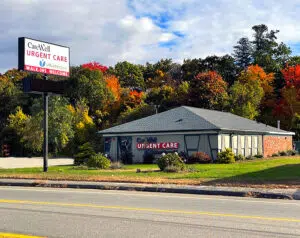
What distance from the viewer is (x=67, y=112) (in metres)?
54.9

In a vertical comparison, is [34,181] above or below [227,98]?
below

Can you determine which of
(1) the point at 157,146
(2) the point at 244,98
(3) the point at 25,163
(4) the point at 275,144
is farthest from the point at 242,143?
(3) the point at 25,163

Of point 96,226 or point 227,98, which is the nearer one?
point 96,226

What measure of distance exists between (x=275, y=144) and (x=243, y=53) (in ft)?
131

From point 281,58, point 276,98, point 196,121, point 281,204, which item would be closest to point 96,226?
point 281,204

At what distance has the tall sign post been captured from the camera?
83.9 ft

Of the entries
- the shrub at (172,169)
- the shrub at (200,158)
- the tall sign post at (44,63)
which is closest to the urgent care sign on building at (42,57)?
the tall sign post at (44,63)

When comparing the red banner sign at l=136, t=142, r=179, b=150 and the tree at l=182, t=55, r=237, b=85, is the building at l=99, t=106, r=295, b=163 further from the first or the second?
the tree at l=182, t=55, r=237, b=85

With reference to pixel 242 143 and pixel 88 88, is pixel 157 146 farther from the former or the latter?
pixel 88 88

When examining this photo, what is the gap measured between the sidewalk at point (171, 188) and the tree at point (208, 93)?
39.3 metres

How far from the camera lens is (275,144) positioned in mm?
45562

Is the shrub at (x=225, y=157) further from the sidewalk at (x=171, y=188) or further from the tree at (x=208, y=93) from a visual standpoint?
the tree at (x=208, y=93)

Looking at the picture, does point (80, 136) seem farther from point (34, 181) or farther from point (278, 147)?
point (34, 181)

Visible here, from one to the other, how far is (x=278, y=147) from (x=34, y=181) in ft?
105
